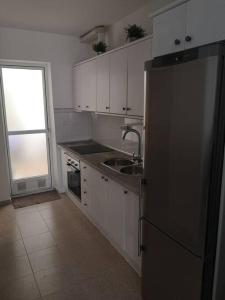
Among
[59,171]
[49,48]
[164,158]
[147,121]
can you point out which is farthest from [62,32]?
[164,158]

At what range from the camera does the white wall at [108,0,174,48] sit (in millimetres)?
2428

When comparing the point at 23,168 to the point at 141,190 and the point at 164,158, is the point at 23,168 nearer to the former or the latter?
the point at 141,190

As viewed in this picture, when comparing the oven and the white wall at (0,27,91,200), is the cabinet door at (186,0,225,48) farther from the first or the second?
the white wall at (0,27,91,200)

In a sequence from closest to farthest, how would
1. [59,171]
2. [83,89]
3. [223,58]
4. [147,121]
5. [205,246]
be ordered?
[223,58] → [205,246] → [147,121] → [83,89] → [59,171]

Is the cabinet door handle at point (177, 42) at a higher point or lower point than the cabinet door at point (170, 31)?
lower

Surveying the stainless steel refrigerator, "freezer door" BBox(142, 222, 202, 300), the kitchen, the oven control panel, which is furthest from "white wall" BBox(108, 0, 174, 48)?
"freezer door" BBox(142, 222, 202, 300)

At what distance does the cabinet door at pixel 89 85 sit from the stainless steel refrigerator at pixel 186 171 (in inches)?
67.3

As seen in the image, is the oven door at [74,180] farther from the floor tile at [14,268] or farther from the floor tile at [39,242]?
the floor tile at [14,268]

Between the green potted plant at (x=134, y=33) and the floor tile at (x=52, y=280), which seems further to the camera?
the green potted plant at (x=134, y=33)

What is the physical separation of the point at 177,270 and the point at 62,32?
11.5ft

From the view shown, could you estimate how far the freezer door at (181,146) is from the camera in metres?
1.21

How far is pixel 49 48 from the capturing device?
11.9 ft

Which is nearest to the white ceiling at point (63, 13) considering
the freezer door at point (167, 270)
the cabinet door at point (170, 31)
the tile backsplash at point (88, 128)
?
the cabinet door at point (170, 31)

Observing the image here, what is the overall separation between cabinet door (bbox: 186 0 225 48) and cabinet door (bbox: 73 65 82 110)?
7.97 ft
